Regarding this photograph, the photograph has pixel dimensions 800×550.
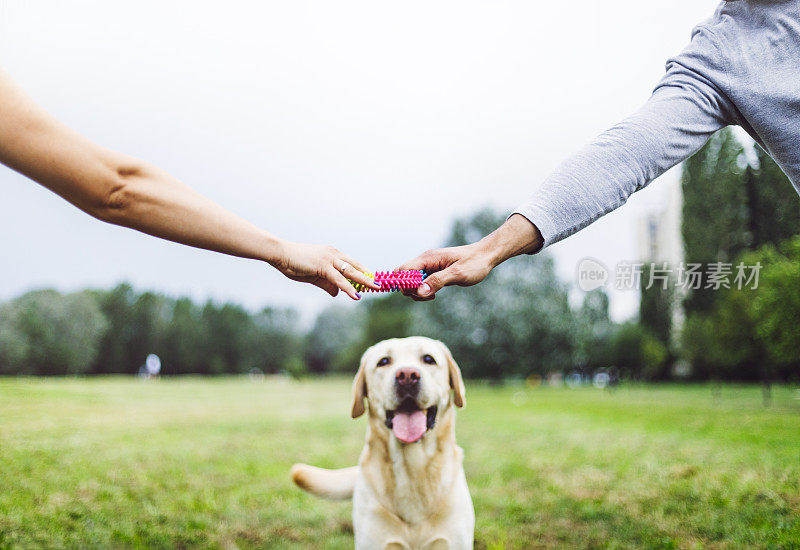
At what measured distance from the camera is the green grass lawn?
2.88m

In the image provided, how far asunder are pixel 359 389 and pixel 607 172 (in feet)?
4.66

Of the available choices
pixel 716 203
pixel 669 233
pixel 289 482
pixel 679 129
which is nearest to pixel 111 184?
pixel 679 129

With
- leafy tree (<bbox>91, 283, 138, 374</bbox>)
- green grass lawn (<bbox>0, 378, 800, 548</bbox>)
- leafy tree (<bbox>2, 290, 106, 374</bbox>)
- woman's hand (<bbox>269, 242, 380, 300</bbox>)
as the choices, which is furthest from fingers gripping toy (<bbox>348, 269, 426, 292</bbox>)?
leafy tree (<bbox>91, 283, 138, 374</bbox>)

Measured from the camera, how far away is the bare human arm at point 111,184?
1173 mm

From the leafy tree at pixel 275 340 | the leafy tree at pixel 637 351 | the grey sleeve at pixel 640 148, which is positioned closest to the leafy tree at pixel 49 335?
the leafy tree at pixel 275 340

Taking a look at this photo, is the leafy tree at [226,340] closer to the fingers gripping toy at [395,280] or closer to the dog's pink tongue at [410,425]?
the dog's pink tongue at [410,425]

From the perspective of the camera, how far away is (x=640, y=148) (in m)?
1.45

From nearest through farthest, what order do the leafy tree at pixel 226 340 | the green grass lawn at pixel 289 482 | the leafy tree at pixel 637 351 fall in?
1. the green grass lawn at pixel 289 482
2. the leafy tree at pixel 226 340
3. the leafy tree at pixel 637 351

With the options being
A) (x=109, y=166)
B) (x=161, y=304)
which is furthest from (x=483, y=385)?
(x=109, y=166)

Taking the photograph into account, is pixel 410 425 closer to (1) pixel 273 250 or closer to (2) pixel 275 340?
(1) pixel 273 250

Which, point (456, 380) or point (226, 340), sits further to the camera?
point (226, 340)

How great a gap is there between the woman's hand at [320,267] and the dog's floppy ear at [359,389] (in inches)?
37.9

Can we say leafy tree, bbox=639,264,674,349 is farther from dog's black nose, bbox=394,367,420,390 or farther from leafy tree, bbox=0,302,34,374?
leafy tree, bbox=0,302,34,374

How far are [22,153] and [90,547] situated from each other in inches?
84.7
